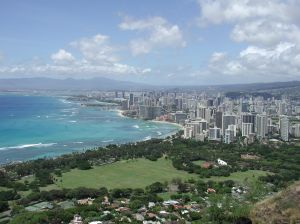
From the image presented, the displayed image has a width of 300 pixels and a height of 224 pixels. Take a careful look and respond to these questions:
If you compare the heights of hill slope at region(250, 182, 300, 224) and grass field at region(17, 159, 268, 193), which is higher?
hill slope at region(250, 182, 300, 224)

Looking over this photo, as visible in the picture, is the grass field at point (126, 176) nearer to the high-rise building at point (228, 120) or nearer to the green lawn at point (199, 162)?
the green lawn at point (199, 162)

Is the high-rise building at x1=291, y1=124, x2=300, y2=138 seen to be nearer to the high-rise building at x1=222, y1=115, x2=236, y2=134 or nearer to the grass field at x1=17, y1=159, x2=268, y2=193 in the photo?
the high-rise building at x1=222, y1=115, x2=236, y2=134

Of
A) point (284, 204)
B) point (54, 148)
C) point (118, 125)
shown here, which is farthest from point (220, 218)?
point (118, 125)

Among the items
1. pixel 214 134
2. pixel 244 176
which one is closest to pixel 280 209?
pixel 244 176

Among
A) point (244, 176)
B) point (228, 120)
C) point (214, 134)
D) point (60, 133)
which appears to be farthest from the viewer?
point (228, 120)

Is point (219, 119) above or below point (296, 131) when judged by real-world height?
above

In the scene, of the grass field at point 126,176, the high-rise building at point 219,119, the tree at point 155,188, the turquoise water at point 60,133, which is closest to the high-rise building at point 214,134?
the turquoise water at point 60,133

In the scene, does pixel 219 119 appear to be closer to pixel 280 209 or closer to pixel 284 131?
pixel 284 131

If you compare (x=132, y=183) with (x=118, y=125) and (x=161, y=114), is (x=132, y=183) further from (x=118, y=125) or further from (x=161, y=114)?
(x=161, y=114)

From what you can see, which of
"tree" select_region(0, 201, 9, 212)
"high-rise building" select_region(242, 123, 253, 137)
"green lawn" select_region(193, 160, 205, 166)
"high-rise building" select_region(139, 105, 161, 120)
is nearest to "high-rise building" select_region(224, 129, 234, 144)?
"high-rise building" select_region(242, 123, 253, 137)
